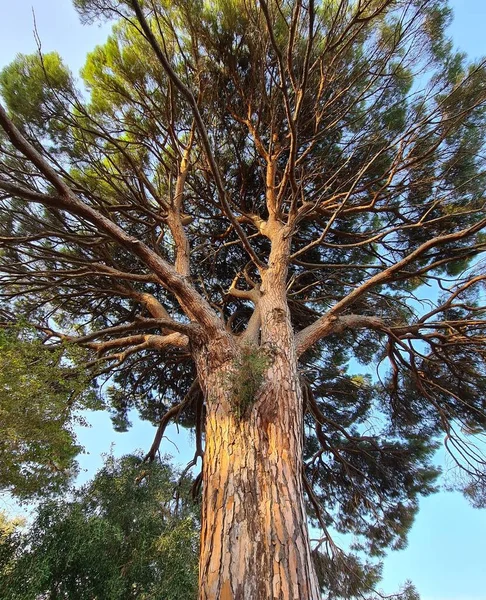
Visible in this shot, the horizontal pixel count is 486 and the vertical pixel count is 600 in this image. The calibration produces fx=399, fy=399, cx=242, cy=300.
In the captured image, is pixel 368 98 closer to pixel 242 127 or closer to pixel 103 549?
pixel 242 127

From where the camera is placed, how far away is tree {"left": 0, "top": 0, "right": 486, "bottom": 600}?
3.83 meters

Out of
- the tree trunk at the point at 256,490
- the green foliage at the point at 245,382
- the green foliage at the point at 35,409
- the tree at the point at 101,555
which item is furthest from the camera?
the tree at the point at 101,555

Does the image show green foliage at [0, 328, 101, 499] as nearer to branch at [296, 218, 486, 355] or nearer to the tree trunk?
the tree trunk

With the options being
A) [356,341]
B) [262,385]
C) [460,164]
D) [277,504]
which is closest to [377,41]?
[460,164]

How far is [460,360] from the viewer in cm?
433

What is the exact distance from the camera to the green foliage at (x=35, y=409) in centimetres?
216

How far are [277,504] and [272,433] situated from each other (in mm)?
408

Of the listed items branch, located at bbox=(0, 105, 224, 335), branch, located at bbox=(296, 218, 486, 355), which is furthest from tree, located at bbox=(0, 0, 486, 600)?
branch, located at bbox=(0, 105, 224, 335)

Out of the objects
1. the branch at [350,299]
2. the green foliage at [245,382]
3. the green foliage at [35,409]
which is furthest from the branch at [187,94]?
the green foliage at [35,409]

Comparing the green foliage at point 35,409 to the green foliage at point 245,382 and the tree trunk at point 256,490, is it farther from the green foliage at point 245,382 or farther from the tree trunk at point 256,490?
the green foliage at point 245,382

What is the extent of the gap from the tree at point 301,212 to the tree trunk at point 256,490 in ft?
2.29

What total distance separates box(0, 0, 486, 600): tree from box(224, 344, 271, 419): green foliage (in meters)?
0.62

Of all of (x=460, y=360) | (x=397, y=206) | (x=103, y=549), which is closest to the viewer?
(x=103, y=549)

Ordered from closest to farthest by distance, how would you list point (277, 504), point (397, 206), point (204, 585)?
1. point (204, 585)
2. point (277, 504)
3. point (397, 206)
